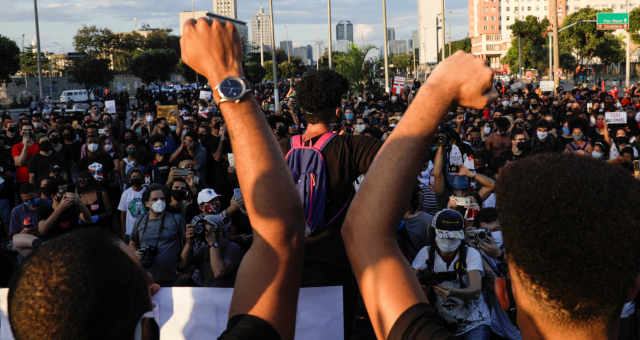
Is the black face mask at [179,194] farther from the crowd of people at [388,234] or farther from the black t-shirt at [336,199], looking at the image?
the black t-shirt at [336,199]

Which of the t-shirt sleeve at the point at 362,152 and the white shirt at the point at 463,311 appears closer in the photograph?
the t-shirt sleeve at the point at 362,152

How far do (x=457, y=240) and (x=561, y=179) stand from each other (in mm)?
4134

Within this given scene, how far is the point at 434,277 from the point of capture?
483cm

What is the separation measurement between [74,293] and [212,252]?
4.26 metres

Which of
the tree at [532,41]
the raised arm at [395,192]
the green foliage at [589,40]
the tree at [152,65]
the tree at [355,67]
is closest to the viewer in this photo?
the raised arm at [395,192]

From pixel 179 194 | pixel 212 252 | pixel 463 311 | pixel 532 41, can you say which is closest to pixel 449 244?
pixel 463 311

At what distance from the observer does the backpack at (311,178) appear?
8.07ft

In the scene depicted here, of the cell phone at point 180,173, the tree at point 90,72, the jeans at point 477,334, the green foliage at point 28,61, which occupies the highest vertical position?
the green foliage at point 28,61

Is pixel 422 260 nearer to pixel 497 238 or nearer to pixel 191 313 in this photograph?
pixel 497 238

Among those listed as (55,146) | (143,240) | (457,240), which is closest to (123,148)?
(55,146)

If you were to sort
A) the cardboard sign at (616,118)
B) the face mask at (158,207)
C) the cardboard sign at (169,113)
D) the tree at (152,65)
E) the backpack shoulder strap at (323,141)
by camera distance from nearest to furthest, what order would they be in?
the backpack shoulder strap at (323,141) → the face mask at (158,207) → the cardboard sign at (616,118) → the cardboard sign at (169,113) → the tree at (152,65)

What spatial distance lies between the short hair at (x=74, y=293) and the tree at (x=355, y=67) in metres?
33.3

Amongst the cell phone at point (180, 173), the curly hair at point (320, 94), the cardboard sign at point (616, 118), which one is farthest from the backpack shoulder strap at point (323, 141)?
the cardboard sign at point (616, 118)

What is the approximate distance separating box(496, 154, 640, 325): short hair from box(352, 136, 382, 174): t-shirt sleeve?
1.58 m
